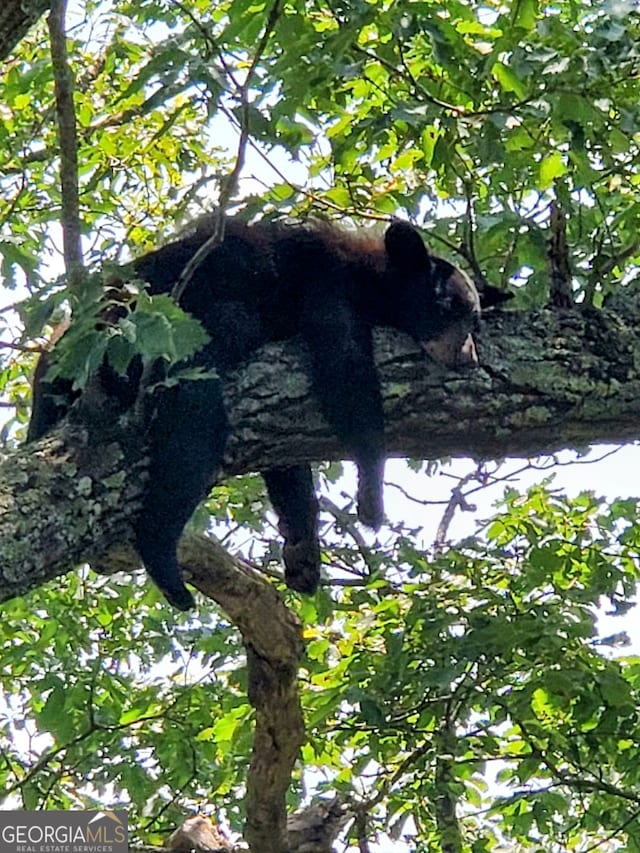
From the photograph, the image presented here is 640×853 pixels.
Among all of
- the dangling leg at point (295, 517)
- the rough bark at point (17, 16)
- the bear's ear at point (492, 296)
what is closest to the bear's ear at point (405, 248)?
the bear's ear at point (492, 296)

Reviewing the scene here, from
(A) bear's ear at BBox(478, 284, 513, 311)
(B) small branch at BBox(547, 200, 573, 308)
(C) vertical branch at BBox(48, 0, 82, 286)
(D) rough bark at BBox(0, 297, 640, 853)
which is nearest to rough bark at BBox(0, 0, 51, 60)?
(C) vertical branch at BBox(48, 0, 82, 286)

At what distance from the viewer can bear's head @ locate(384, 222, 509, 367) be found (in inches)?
168

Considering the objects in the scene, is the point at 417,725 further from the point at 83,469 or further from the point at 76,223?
the point at 76,223

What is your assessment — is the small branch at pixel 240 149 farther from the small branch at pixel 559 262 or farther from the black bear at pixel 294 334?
the small branch at pixel 559 262

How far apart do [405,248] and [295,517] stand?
1388 mm

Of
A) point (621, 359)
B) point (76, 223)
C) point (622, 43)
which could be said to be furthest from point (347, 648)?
point (622, 43)

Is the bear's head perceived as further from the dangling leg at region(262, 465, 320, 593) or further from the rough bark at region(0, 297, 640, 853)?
the dangling leg at region(262, 465, 320, 593)

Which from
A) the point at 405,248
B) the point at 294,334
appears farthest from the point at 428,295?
the point at 294,334

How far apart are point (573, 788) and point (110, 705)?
199 centimetres

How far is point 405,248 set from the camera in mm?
5484

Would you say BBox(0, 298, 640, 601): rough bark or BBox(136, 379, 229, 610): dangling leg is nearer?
BBox(136, 379, 229, 610): dangling leg

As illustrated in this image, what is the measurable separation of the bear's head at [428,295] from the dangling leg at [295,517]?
0.82 m

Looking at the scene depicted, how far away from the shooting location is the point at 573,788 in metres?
4.62

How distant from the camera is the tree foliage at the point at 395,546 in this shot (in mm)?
3719
